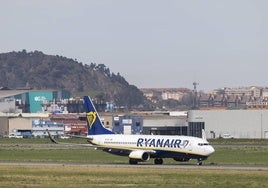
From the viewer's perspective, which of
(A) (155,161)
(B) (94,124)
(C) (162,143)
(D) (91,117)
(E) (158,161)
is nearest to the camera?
(C) (162,143)

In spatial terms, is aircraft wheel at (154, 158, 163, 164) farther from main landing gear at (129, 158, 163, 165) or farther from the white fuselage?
the white fuselage

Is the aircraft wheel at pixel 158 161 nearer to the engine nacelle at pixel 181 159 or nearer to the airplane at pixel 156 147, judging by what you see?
the airplane at pixel 156 147

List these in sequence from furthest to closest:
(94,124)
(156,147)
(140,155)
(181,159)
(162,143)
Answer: (94,124) < (181,159) < (156,147) < (162,143) < (140,155)

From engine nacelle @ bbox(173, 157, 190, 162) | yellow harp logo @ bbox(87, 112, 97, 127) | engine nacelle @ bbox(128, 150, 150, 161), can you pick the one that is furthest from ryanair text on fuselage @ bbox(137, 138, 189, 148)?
yellow harp logo @ bbox(87, 112, 97, 127)

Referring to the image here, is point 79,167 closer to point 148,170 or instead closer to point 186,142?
point 148,170

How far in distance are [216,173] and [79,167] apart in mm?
14472

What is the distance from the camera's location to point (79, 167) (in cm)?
8450

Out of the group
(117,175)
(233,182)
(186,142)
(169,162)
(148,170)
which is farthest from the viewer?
(169,162)

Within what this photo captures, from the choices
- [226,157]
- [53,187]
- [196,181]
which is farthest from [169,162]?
[53,187]

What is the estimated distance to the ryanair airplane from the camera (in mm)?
92438

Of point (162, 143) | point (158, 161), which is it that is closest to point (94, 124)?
point (158, 161)

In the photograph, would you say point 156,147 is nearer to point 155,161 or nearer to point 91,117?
point 155,161

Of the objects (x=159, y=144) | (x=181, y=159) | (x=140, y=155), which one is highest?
(x=159, y=144)

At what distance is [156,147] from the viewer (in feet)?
309
